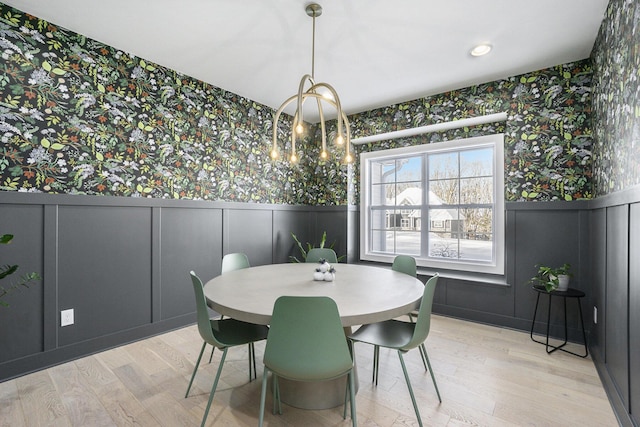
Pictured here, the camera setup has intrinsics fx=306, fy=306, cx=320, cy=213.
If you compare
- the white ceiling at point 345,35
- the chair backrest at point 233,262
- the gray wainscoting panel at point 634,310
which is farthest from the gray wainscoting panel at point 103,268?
the gray wainscoting panel at point 634,310

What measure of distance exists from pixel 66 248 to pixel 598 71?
451 centimetres

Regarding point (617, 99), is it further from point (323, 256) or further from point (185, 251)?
point (185, 251)

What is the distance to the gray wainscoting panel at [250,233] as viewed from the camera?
367 cm

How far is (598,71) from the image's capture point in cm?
247

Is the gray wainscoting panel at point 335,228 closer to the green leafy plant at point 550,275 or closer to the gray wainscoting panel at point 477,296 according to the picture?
the gray wainscoting panel at point 477,296

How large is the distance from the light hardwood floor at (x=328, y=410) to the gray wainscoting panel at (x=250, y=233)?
1298 mm

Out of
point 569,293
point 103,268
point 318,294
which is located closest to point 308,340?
point 318,294

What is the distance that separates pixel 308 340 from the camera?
136cm

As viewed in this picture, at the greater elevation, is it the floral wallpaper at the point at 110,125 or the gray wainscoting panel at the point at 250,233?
the floral wallpaper at the point at 110,125

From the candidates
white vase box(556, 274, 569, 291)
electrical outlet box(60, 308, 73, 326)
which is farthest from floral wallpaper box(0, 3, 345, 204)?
white vase box(556, 274, 569, 291)

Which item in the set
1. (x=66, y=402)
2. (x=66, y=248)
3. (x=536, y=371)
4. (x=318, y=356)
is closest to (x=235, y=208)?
(x=66, y=248)

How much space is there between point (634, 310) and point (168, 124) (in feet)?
12.5

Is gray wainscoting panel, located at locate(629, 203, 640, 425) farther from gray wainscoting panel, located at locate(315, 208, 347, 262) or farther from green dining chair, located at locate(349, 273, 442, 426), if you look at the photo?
gray wainscoting panel, located at locate(315, 208, 347, 262)

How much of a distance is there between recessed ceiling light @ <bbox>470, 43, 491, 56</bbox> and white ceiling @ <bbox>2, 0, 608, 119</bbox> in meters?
0.06
